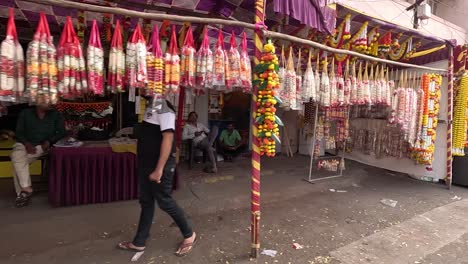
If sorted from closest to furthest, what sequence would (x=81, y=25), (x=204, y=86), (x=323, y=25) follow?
(x=204, y=86) → (x=81, y=25) → (x=323, y=25)

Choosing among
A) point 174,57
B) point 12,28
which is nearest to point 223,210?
point 174,57

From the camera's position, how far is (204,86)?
10.1 ft

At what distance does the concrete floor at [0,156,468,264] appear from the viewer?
10.2 feet

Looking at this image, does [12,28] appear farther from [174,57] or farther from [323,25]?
[323,25]

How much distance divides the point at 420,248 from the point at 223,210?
2637mm

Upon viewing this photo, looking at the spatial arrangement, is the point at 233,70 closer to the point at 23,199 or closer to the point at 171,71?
the point at 171,71

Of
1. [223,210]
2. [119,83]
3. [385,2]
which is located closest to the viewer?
[119,83]

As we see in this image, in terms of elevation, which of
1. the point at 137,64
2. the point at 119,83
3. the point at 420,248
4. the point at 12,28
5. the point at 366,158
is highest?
the point at 12,28

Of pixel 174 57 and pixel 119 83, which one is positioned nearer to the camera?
pixel 119 83

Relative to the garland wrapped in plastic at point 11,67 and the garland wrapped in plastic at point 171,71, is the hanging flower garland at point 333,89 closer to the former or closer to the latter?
the garland wrapped in plastic at point 171,71

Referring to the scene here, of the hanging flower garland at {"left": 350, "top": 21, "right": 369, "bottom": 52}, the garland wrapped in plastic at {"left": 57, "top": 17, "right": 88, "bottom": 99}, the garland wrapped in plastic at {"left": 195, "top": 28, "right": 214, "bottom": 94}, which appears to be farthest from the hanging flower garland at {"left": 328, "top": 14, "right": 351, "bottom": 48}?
the garland wrapped in plastic at {"left": 57, "top": 17, "right": 88, "bottom": 99}

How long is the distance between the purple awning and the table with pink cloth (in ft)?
10.0

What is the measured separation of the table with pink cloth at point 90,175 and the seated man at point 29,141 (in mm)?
405

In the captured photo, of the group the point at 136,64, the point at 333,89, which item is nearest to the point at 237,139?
the point at 333,89
